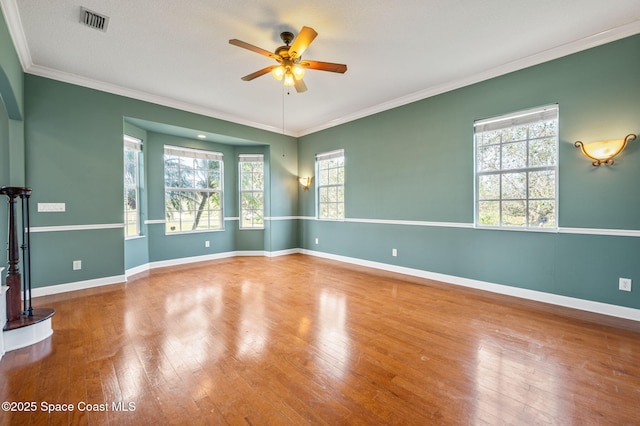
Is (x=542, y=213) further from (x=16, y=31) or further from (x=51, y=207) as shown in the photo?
(x=51, y=207)

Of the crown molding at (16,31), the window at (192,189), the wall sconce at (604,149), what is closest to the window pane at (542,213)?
the wall sconce at (604,149)

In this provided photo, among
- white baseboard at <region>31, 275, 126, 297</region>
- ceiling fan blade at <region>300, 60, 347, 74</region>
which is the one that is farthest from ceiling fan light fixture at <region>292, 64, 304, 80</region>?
white baseboard at <region>31, 275, 126, 297</region>

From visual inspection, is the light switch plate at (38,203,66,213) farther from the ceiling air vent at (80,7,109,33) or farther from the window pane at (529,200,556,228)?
the window pane at (529,200,556,228)

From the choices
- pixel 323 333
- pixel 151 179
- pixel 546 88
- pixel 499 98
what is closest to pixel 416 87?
pixel 499 98

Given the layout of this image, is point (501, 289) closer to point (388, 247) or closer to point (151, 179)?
point (388, 247)

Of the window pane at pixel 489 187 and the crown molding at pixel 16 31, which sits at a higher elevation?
the crown molding at pixel 16 31

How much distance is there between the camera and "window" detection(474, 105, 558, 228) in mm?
3361

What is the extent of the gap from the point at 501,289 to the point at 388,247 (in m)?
1.83

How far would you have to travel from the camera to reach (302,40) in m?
2.53

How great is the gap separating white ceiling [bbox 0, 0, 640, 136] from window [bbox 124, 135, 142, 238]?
93cm

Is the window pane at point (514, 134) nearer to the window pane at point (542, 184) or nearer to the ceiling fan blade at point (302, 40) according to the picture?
the window pane at point (542, 184)

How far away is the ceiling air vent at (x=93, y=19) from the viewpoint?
2.61 metres

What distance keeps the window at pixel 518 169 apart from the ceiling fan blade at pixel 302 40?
9.00ft

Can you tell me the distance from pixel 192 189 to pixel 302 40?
4.33 m
